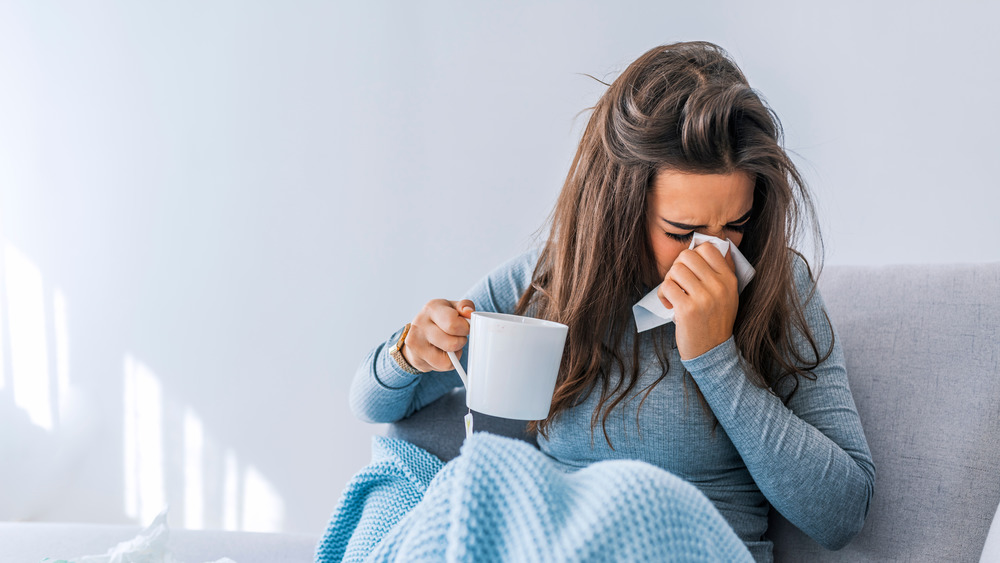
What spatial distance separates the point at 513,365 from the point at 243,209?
1.23 meters

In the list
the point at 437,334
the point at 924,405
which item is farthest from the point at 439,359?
the point at 924,405

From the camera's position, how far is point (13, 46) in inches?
64.8

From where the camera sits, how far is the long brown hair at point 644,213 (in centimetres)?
75

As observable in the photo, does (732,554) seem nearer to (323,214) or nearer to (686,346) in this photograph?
(686,346)

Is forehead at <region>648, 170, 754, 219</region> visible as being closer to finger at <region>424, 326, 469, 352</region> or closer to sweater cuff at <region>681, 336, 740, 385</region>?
sweater cuff at <region>681, 336, 740, 385</region>

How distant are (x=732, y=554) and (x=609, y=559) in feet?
0.36

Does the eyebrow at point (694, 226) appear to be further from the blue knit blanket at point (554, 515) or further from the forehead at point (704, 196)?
the blue knit blanket at point (554, 515)

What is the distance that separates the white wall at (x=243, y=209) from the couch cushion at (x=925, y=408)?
29.8 inches

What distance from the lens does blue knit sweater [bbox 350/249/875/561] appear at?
73 cm

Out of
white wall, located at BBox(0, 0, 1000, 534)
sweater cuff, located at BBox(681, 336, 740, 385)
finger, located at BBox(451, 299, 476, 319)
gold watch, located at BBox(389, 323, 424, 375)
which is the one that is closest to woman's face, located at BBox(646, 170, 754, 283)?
sweater cuff, located at BBox(681, 336, 740, 385)

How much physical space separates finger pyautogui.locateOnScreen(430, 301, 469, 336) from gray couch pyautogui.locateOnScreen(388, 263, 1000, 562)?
476mm

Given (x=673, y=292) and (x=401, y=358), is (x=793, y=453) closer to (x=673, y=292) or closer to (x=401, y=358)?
(x=673, y=292)

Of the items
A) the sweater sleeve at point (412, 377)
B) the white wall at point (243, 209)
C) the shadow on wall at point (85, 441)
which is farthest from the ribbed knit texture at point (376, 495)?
the shadow on wall at point (85, 441)

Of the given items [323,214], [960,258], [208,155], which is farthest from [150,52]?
[960,258]
